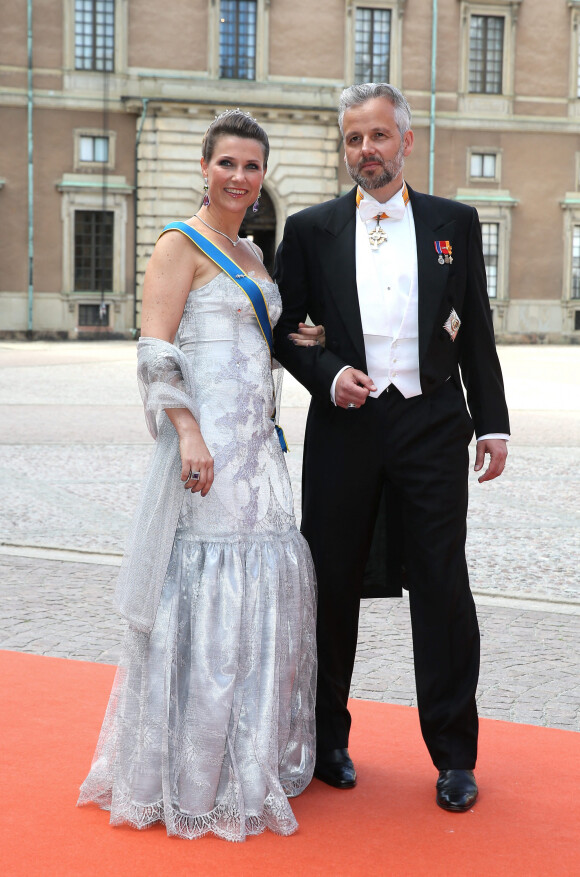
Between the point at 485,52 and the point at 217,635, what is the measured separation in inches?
1252

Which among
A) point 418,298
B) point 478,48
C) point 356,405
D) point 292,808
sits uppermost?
point 478,48

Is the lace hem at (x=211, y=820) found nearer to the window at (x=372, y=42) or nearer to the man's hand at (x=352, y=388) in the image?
the man's hand at (x=352, y=388)

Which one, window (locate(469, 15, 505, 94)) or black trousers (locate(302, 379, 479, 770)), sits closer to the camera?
black trousers (locate(302, 379, 479, 770))

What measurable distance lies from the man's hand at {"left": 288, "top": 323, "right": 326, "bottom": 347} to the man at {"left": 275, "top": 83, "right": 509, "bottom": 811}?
0.06 feet

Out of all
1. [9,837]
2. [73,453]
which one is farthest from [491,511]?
[9,837]

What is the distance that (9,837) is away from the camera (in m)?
3.07

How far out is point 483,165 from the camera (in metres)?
32.5

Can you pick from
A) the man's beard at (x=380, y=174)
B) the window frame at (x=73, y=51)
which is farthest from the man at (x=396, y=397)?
the window frame at (x=73, y=51)

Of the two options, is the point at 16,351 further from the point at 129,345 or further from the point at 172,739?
the point at 172,739

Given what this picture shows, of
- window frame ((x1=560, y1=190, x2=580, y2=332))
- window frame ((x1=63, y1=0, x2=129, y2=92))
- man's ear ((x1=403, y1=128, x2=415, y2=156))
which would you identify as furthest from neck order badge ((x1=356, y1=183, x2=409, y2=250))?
window frame ((x1=560, y1=190, x2=580, y2=332))

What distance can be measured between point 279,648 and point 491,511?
4.98m

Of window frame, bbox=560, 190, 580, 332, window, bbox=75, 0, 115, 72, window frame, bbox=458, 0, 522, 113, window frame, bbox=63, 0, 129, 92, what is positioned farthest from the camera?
window frame, bbox=560, 190, 580, 332

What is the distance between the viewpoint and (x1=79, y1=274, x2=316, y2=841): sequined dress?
3131 millimetres

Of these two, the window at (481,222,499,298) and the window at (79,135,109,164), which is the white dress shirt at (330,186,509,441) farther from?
the window at (481,222,499,298)
